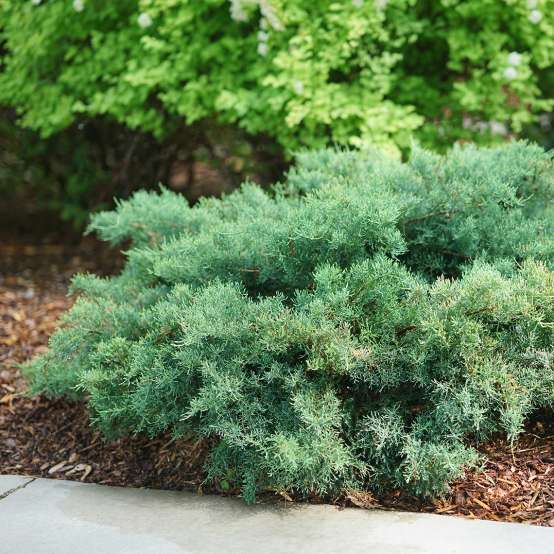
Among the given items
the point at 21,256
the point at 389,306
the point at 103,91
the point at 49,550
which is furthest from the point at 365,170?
the point at 21,256

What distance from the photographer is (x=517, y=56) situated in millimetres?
4512

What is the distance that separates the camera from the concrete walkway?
2258 mm

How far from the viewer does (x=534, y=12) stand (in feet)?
14.4

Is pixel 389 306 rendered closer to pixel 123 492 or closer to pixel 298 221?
pixel 298 221

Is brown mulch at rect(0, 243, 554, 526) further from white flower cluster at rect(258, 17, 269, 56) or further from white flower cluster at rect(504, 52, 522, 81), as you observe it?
white flower cluster at rect(504, 52, 522, 81)

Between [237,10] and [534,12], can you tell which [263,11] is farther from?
[534,12]

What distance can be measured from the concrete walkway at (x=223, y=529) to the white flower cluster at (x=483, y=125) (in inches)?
133

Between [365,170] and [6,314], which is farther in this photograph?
[6,314]

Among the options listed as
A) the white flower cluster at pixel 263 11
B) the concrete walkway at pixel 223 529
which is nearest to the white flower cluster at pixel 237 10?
the white flower cluster at pixel 263 11

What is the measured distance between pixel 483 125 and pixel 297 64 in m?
1.66

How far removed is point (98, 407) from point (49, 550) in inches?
22.6

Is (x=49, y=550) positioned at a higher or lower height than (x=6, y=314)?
higher

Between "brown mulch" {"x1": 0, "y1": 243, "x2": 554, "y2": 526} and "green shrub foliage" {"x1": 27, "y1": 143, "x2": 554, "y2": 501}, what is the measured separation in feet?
0.32

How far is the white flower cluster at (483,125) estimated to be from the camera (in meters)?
5.18
